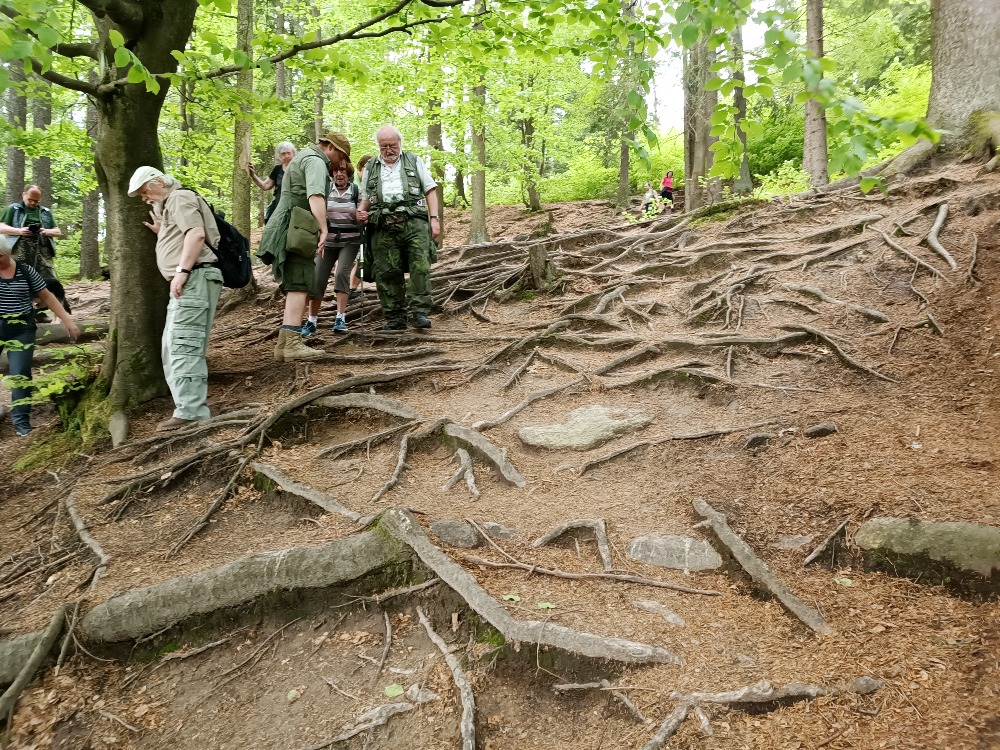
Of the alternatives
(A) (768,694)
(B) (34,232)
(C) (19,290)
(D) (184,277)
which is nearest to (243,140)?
(B) (34,232)

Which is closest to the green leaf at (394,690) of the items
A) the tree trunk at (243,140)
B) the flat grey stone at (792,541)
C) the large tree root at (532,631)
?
the large tree root at (532,631)

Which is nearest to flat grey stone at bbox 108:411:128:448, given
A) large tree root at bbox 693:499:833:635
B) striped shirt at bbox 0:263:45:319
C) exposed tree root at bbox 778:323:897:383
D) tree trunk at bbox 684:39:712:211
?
striped shirt at bbox 0:263:45:319

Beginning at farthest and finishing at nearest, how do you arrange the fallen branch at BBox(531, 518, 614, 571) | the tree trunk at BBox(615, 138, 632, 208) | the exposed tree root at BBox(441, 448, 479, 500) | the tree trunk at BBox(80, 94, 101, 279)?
the tree trunk at BBox(615, 138, 632, 208) < the tree trunk at BBox(80, 94, 101, 279) < the exposed tree root at BBox(441, 448, 479, 500) < the fallen branch at BBox(531, 518, 614, 571)

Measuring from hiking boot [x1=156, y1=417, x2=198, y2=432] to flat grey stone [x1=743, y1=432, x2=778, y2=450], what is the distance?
4559mm

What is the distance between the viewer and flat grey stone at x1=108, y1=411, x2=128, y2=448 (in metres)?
5.13

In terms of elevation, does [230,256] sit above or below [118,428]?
above

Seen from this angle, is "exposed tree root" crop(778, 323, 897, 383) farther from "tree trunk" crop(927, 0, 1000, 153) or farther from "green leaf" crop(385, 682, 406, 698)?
"tree trunk" crop(927, 0, 1000, 153)

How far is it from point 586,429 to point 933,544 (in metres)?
2.38

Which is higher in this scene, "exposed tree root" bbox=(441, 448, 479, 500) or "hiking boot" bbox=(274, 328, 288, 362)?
"hiking boot" bbox=(274, 328, 288, 362)

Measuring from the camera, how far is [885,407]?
4.39 meters

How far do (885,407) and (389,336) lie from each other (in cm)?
493

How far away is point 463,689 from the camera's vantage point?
2.53m

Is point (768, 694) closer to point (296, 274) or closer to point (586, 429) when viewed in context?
point (586, 429)

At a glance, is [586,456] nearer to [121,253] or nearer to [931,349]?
[931,349]
